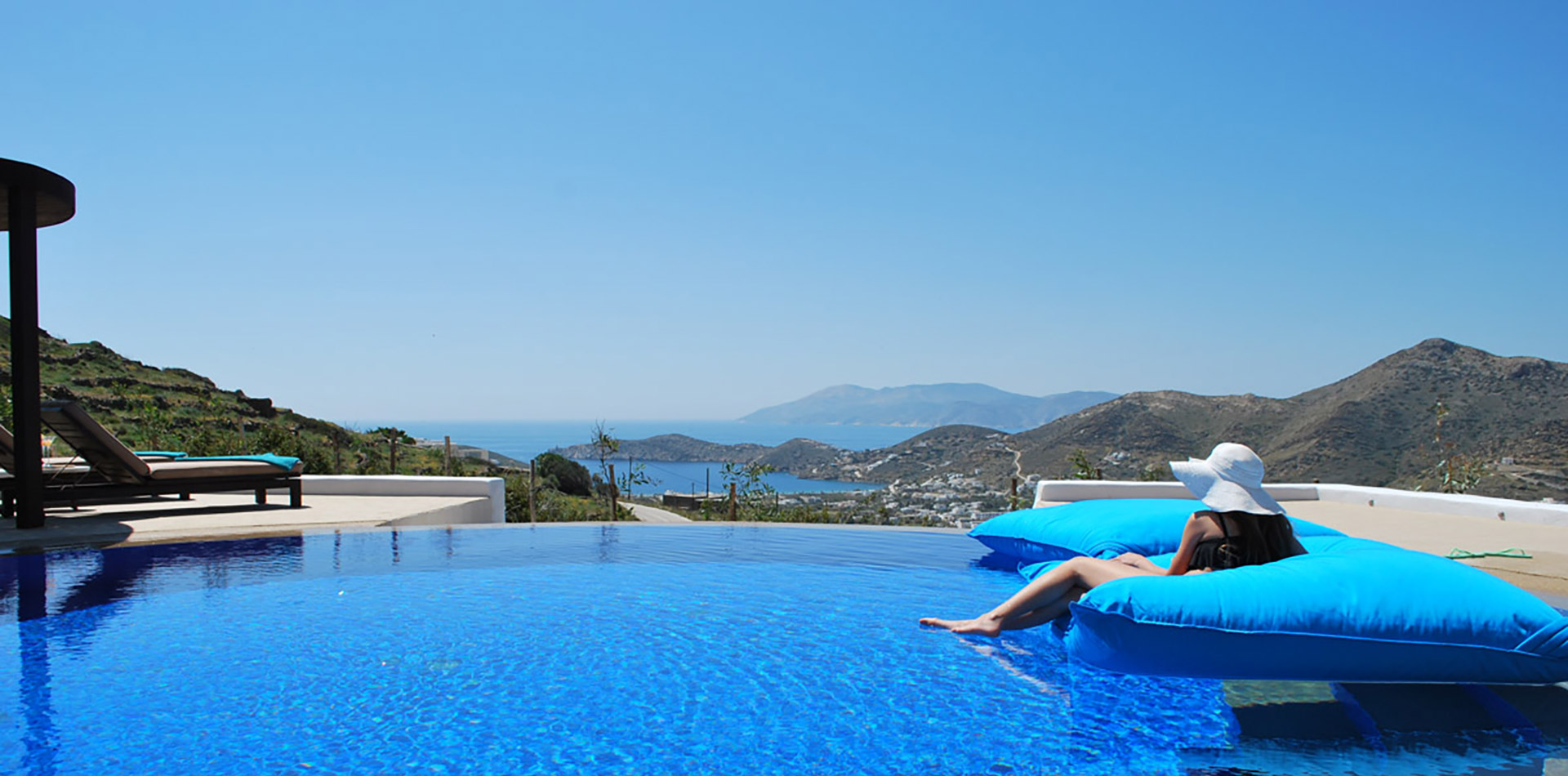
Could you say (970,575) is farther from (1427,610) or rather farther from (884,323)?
(884,323)

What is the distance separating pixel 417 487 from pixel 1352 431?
93.9ft

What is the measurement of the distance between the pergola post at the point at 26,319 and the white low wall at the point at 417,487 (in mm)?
3407

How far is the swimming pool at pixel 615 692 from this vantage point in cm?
277

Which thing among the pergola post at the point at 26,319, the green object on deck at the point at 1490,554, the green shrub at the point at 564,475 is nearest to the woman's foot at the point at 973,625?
the green object on deck at the point at 1490,554

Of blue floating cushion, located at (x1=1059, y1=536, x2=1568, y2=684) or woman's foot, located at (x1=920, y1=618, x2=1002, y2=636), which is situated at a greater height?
blue floating cushion, located at (x1=1059, y1=536, x2=1568, y2=684)

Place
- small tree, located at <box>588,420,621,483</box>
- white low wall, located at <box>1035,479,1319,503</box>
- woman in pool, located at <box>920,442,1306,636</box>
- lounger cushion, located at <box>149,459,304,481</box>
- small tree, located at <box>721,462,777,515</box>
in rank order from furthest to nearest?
small tree, located at <box>588,420,621,483</box> < small tree, located at <box>721,462,777,515</box> < white low wall, located at <box>1035,479,1319,503</box> < lounger cushion, located at <box>149,459,304,481</box> < woman in pool, located at <box>920,442,1306,636</box>

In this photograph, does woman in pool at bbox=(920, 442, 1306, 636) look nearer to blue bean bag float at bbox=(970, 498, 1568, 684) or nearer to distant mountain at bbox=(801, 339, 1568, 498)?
blue bean bag float at bbox=(970, 498, 1568, 684)

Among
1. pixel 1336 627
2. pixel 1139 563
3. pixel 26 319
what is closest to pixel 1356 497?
pixel 1139 563

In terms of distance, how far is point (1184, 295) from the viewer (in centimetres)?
2630

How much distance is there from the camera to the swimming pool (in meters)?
2.77

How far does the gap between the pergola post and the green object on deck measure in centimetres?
1004

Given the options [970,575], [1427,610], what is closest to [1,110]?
[970,575]

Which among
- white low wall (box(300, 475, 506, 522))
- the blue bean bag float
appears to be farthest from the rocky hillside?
the blue bean bag float

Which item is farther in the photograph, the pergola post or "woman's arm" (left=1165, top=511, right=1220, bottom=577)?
the pergola post
